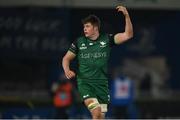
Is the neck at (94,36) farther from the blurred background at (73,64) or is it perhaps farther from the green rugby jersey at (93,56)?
the blurred background at (73,64)

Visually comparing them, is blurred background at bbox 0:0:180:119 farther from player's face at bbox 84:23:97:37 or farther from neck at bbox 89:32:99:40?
player's face at bbox 84:23:97:37

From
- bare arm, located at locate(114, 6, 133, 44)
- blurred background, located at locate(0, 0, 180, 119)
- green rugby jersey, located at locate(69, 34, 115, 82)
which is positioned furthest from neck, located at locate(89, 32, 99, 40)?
blurred background, located at locate(0, 0, 180, 119)

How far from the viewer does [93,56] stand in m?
9.45

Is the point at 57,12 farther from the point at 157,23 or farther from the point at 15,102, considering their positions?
the point at 157,23

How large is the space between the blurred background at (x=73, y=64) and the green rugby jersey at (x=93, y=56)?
5.56 metres

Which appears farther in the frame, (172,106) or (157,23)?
(157,23)

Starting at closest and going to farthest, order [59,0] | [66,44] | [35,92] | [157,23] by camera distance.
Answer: [59,0] → [66,44] → [35,92] → [157,23]

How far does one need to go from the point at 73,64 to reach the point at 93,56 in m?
6.13

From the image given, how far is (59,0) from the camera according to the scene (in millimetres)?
16969

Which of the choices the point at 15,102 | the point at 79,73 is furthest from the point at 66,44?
the point at 79,73

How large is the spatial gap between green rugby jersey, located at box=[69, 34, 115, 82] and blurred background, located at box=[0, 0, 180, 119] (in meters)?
5.56

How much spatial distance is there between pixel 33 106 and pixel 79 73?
9248mm

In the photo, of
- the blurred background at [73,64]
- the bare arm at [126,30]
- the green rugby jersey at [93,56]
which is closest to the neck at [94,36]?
the green rugby jersey at [93,56]

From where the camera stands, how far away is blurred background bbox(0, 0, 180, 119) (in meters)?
17.8
